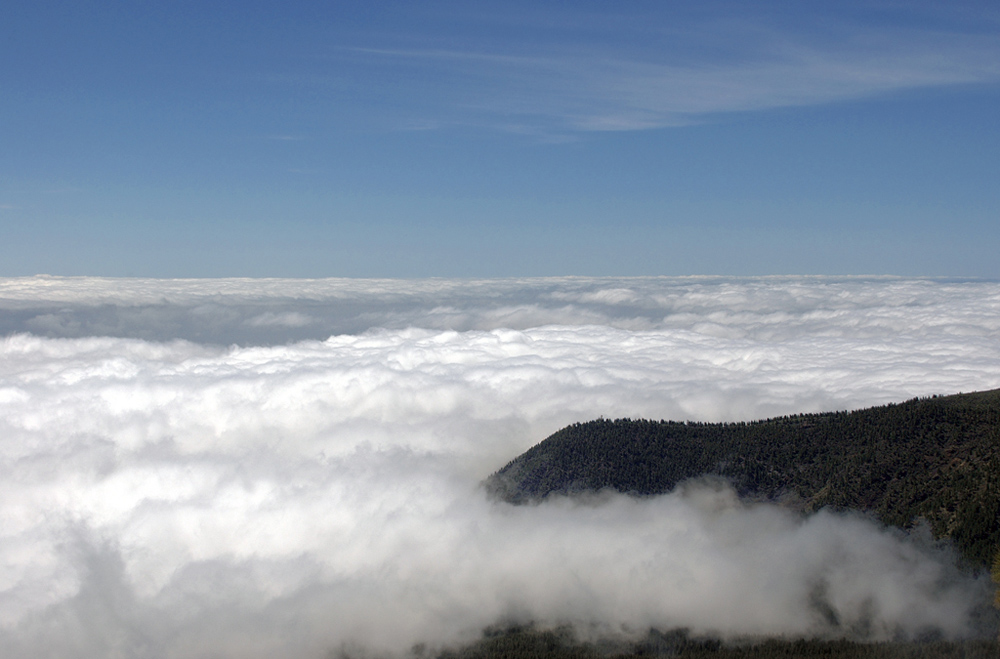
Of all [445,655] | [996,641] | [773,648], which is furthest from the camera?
[445,655]

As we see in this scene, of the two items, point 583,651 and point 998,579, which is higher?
point 998,579

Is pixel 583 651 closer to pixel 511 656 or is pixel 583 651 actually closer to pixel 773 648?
pixel 511 656

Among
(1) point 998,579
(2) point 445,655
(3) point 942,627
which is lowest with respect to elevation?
(2) point 445,655

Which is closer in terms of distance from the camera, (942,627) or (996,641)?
(996,641)

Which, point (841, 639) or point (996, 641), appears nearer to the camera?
point (996, 641)

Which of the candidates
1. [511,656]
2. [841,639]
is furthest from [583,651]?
[841,639]

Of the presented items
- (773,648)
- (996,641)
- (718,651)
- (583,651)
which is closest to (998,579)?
(996,641)

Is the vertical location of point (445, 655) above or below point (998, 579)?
below

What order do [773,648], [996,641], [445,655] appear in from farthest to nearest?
[445,655]
[773,648]
[996,641]

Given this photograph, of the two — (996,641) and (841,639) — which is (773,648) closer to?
(841,639)
